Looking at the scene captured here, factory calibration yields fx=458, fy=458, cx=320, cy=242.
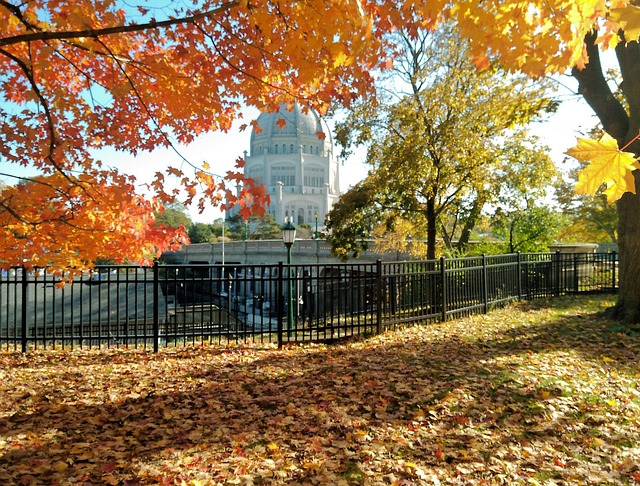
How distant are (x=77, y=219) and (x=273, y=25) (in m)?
3.53

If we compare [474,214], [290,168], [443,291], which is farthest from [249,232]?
[443,291]

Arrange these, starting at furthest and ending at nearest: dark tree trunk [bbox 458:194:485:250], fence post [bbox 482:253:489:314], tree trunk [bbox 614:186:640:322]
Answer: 1. dark tree trunk [bbox 458:194:485:250]
2. fence post [bbox 482:253:489:314]
3. tree trunk [bbox 614:186:640:322]

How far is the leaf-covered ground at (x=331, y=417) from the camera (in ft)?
11.5

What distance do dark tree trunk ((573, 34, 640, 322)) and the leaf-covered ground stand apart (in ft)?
7.29

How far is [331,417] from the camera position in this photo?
4.54 meters

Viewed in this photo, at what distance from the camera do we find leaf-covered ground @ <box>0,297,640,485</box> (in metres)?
3.50

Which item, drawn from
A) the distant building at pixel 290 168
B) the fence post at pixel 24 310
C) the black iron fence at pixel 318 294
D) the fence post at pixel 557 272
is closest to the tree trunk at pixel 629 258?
the black iron fence at pixel 318 294

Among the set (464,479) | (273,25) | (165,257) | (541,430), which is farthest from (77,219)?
(165,257)

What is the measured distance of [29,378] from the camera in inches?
246

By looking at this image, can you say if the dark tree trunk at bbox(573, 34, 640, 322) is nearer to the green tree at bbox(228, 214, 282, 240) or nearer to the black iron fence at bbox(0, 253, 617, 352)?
the black iron fence at bbox(0, 253, 617, 352)

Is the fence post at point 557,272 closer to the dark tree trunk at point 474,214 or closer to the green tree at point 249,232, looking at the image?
the dark tree trunk at point 474,214

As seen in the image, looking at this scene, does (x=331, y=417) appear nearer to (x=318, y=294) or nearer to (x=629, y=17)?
→ (x=629, y=17)

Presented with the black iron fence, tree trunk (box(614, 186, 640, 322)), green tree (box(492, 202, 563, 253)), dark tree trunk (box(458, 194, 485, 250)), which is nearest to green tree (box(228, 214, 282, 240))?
dark tree trunk (box(458, 194, 485, 250))

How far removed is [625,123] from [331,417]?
9.04 meters
